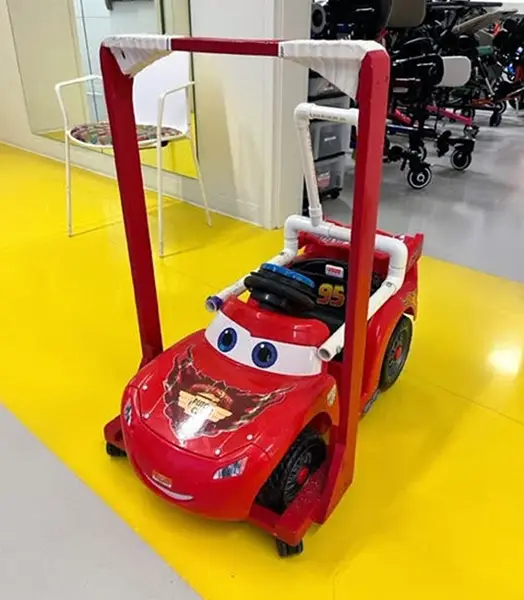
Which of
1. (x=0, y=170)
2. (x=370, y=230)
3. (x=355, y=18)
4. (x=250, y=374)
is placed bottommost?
(x=0, y=170)

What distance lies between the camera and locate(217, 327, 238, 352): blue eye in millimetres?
1213

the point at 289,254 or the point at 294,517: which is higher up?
the point at 289,254

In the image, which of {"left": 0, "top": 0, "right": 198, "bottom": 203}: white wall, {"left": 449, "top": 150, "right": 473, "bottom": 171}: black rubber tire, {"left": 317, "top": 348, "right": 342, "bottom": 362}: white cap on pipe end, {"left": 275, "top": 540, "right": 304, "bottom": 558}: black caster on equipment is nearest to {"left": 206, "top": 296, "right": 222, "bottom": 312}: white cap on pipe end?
{"left": 317, "top": 348, "right": 342, "bottom": 362}: white cap on pipe end

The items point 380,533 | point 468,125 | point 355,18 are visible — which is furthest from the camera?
point 468,125

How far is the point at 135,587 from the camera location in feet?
3.49

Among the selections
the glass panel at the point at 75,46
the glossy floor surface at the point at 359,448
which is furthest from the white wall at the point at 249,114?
the glossy floor surface at the point at 359,448

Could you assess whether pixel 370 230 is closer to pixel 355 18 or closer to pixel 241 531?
pixel 241 531

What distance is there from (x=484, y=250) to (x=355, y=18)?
4.39ft

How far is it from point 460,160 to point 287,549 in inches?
128

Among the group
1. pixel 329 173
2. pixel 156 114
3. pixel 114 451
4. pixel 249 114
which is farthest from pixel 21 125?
A: pixel 114 451

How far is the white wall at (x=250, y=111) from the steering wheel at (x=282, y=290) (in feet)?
4.71

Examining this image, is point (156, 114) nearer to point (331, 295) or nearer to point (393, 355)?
point (331, 295)

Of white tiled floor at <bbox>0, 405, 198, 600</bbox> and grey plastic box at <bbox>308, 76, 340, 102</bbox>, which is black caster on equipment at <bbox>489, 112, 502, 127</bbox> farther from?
white tiled floor at <bbox>0, 405, 198, 600</bbox>

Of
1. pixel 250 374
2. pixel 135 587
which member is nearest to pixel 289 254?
pixel 250 374
